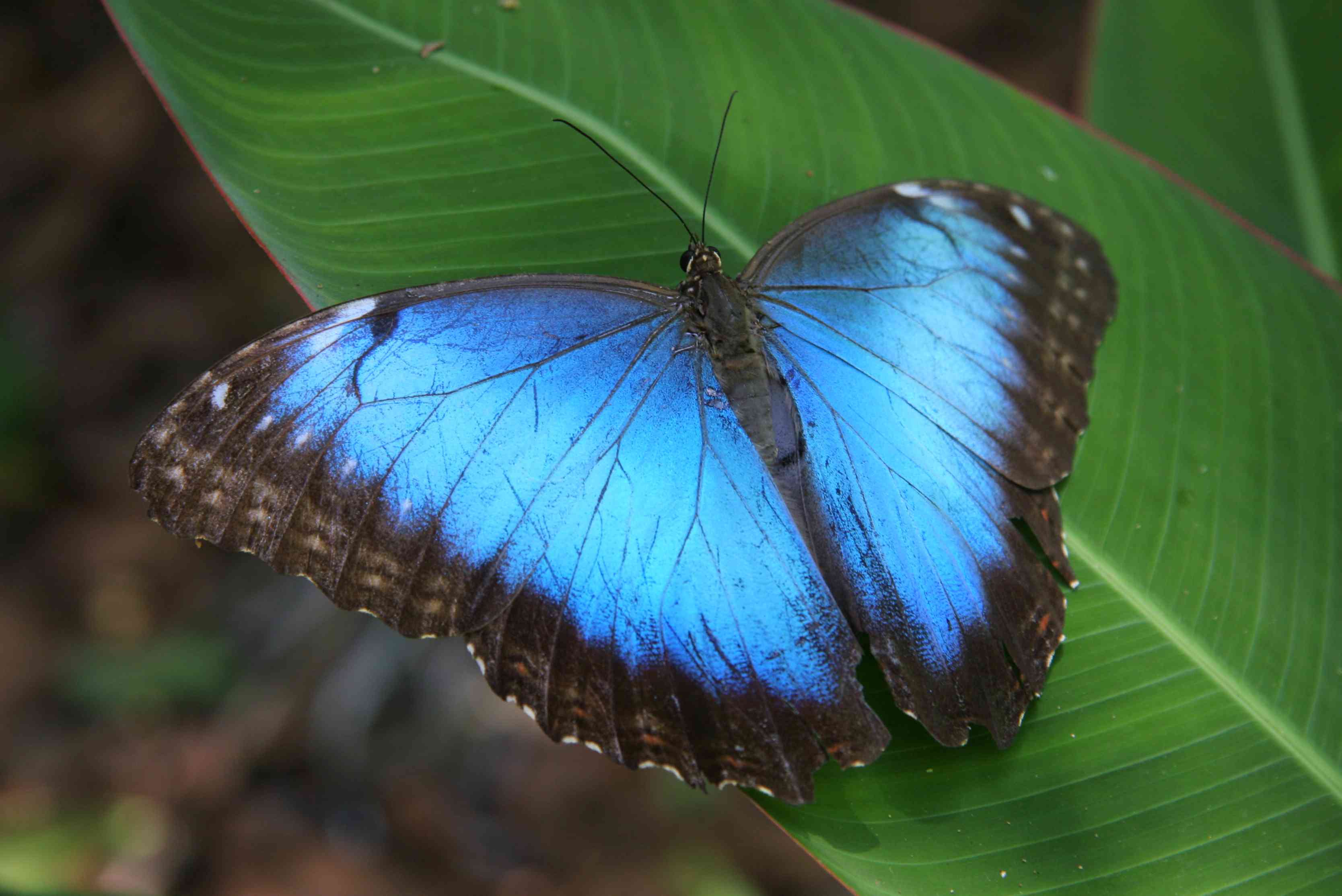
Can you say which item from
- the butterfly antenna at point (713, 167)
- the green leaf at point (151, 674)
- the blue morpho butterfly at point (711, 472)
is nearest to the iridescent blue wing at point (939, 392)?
the blue morpho butterfly at point (711, 472)

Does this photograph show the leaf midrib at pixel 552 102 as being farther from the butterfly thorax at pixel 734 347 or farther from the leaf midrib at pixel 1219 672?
the leaf midrib at pixel 1219 672

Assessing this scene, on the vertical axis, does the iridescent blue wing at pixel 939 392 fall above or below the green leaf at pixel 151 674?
above

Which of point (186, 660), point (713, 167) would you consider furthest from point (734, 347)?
point (186, 660)

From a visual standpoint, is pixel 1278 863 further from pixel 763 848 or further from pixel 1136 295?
pixel 763 848

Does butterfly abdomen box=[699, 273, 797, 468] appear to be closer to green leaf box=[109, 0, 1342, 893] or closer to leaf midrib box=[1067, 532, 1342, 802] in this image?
green leaf box=[109, 0, 1342, 893]

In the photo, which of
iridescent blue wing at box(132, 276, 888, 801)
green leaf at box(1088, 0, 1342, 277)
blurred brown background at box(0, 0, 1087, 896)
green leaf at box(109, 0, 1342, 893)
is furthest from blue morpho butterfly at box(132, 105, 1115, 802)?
blurred brown background at box(0, 0, 1087, 896)

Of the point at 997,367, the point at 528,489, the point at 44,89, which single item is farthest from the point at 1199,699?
the point at 44,89

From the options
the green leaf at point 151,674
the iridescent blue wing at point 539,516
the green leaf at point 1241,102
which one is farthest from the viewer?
the green leaf at point 151,674

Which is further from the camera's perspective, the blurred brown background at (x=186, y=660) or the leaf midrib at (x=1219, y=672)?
the blurred brown background at (x=186, y=660)

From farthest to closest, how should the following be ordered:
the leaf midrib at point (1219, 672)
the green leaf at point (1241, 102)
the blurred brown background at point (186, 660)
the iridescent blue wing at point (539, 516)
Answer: the blurred brown background at point (186, 660)
the green leaf at point (1241, 102)
the leaf midrib at point (1219, 672)
the iridescent blue wing at point (539, 516)
